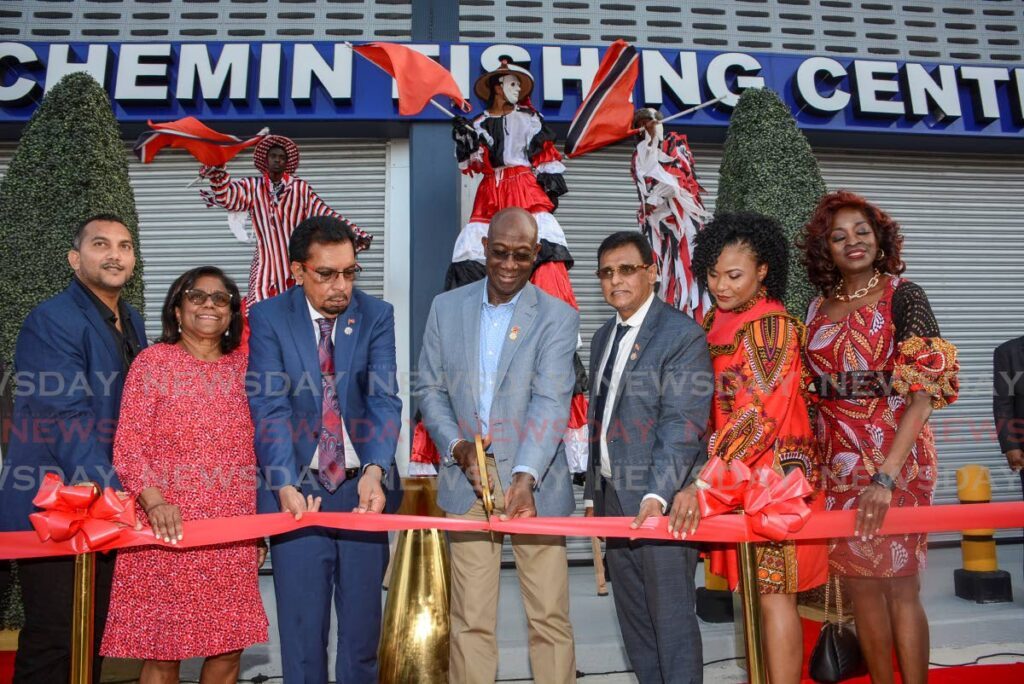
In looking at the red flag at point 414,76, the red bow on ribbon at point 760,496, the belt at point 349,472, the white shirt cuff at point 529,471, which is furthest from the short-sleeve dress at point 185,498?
the red flag at point 414,76

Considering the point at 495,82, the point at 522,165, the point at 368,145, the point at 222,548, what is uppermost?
the point at 368,145

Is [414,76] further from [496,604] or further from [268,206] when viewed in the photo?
[496,604]

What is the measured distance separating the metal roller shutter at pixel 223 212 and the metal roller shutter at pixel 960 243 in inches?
83.8

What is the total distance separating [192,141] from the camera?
188 inches

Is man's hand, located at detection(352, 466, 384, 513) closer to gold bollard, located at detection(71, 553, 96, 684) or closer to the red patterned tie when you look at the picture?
the red patterned tie

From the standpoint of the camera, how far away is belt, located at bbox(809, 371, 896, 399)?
9.62ft

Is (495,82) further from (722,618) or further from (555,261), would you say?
(722,618)

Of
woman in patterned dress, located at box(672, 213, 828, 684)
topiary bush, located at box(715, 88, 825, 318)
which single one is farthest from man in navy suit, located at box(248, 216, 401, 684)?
topiary bush, located at box(715, 88, 825, 318)

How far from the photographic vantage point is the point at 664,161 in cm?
500

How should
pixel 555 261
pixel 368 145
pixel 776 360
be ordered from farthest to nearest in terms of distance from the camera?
pixel 368 145
pixel 555 261
pixel 776 360

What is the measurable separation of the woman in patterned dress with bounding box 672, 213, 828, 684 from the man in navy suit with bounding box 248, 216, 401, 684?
1.24 metres

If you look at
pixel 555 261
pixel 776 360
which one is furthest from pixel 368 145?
pixel 776 360

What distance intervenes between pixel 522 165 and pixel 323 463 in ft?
7.41

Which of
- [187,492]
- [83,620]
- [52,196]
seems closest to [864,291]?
[187,492]
